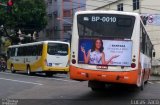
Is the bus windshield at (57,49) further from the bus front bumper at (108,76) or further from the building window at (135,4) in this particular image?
the building window at (135,4)

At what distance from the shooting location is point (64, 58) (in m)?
34.2

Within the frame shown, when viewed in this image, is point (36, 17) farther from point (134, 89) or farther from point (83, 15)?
point (83, 15)

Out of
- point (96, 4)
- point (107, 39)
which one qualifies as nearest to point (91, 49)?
point (107, 39)

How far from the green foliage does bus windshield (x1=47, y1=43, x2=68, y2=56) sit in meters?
25.4

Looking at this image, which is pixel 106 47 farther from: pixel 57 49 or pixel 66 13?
pixel 66 13

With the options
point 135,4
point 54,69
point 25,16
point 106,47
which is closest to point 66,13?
point 25,16

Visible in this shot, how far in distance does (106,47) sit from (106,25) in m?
0.88

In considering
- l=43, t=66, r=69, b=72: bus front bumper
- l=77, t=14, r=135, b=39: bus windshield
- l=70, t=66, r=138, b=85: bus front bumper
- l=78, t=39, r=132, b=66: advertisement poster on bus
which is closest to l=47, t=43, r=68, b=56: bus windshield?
l=43, t=66, r=69, b=72: bus front bumper

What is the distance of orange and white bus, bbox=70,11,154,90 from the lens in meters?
16.6

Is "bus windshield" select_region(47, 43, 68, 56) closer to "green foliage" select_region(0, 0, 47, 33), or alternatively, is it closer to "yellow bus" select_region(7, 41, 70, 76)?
"yellow bus" select_region(7, 41, 70, 76)

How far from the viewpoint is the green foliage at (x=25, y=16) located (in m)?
59.0

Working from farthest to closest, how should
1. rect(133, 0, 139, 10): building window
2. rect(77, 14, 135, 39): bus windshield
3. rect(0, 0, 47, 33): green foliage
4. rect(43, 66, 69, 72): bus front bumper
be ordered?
1. rect(0, 0, 47, 33): green foliage
2. rect(133, 0, 139, 10): building window
3. rect(43, 66, 69, 72): bus front bumper
4. rect(77, 14, 135, 39): bus windshield

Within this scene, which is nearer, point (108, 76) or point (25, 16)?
point (108, 76)

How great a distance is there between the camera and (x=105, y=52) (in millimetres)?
16828
